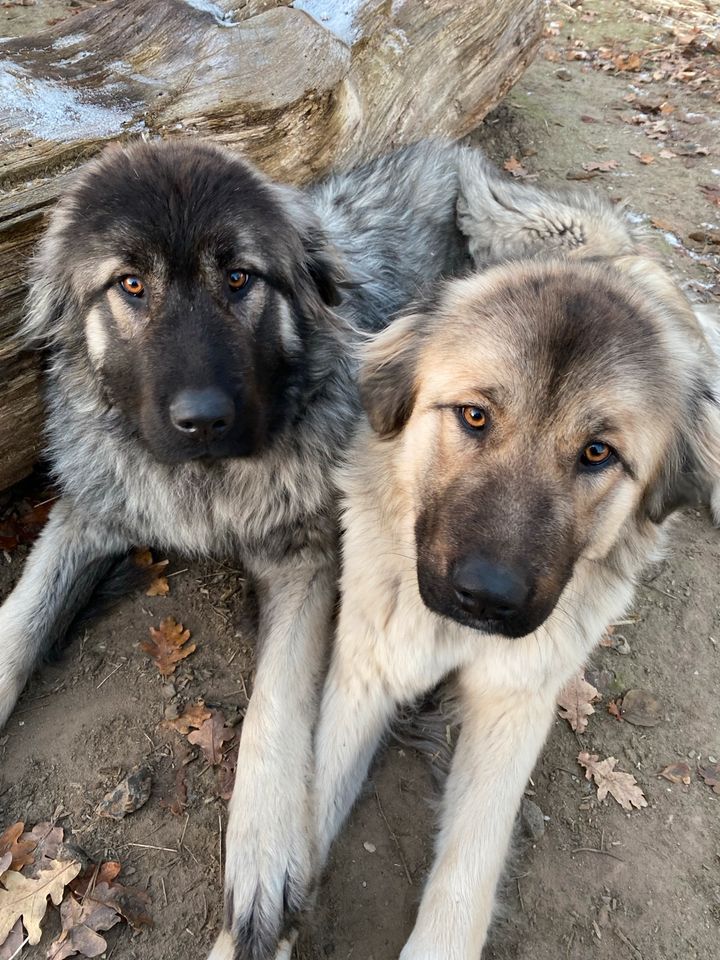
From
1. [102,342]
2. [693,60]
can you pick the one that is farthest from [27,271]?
[693,60]

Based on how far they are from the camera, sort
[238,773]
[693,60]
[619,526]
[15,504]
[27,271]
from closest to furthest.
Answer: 1. [619,526]
2. [238,773]
3. [27,271]
4. [15,504]
5. [693,60]

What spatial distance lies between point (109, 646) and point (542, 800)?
1.89 m

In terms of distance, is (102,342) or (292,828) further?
(102,342)

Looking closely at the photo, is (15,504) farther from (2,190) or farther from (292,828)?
(292,828)

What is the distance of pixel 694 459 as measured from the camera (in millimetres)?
2469

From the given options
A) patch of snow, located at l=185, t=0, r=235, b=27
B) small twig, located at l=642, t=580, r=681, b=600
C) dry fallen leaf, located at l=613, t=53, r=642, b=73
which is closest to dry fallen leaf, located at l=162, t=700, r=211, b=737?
small twig, located at l=642, t=580, r=681, b=600

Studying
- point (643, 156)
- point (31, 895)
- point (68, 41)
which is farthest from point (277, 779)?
point (643, 156)

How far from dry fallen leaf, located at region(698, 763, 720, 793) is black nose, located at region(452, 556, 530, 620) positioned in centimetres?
168

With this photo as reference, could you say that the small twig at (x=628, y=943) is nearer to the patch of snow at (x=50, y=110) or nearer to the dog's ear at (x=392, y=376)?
the dog's ear at (x=392, y=376)

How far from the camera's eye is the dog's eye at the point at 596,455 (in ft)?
7.27

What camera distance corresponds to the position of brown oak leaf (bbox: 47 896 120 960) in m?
2.36

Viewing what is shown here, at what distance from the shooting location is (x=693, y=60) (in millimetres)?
8273

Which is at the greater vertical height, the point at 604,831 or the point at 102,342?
the point at 102,342

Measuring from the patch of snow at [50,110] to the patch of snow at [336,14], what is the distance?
1.39 m
